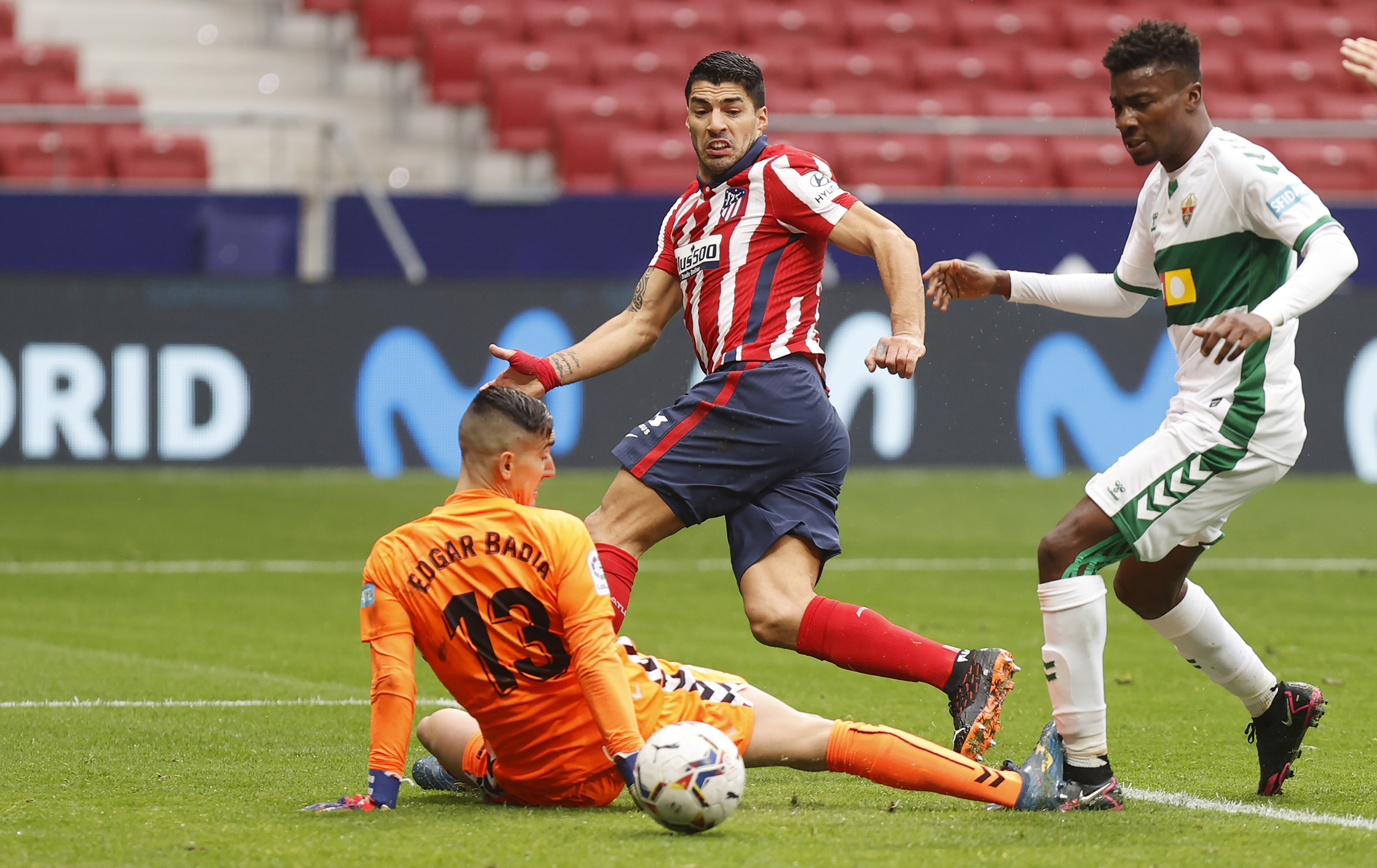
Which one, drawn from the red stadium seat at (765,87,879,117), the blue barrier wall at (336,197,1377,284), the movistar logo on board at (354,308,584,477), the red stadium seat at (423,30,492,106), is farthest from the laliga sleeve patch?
the red stadium seat at (423,30,492,106)

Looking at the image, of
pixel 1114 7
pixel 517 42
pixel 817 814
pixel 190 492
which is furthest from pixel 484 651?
pixel 1114 7

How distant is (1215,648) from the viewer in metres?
4.61

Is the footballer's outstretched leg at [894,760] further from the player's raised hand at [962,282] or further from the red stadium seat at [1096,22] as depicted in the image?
the red stadium seat at [1096,22]

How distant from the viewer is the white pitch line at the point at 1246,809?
4.09 metres

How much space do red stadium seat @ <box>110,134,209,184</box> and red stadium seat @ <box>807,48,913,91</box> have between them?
6190 millimetres

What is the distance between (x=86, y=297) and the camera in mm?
12070

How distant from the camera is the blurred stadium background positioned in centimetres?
1218

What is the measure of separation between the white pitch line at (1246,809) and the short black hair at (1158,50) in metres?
1.81

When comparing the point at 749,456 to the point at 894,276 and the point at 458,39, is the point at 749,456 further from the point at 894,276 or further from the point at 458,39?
the point at 458,39

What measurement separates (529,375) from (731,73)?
105 cm

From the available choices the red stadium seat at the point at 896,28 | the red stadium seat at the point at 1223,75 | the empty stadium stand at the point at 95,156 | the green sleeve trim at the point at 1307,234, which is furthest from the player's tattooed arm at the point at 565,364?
the red stadium seat at the point at 1223,75

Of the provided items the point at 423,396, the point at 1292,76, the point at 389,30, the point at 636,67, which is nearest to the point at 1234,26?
the point at 1292,76

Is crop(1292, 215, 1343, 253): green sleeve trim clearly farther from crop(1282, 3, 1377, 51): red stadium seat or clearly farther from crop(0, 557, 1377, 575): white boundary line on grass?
crop(1282, 3, 1377, 51): red stadium seat

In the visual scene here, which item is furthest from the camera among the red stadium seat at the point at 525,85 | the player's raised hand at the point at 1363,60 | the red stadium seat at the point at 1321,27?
the red stadium seat at the point at 1321,27
